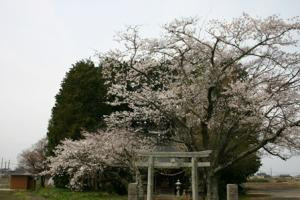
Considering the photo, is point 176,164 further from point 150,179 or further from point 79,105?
point 79,105

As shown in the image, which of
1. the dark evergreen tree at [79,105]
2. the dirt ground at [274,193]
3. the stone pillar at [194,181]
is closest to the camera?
the stone pillar at [194,181]

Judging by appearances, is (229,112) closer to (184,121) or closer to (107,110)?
(184,121)

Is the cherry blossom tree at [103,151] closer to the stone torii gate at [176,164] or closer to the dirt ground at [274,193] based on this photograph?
the stone torii gate at [176,164]

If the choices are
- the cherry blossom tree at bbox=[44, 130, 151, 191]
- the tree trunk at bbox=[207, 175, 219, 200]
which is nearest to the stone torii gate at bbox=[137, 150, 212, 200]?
the tree trunk at bbox=[207, 175, 219, 200]

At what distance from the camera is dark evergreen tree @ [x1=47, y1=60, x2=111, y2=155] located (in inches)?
1309

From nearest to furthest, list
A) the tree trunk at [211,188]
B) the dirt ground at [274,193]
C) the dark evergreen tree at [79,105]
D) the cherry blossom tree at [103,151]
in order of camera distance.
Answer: the tree trunk at [211,188] → the cherry blossom tree at [103,151] → the dirt ground at [274,193] → the dark evergreen tree at [79,105]

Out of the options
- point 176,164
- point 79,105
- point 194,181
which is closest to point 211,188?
point 176,164

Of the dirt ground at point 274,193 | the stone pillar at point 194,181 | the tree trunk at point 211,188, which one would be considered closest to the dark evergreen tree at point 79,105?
the dirt ground at point 274,193

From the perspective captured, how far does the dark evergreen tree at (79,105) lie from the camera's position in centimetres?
3325

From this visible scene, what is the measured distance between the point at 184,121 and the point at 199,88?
64.8 inches

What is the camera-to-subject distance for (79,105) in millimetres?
34125

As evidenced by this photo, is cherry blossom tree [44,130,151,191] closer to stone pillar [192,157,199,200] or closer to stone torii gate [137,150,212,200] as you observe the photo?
stone torii gate [137,150,212,200]

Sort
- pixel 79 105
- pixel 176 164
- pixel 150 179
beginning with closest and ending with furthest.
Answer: pixel 150 179, pixel 176 164, pixel 79 105

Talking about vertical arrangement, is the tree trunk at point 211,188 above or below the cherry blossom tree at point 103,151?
below
